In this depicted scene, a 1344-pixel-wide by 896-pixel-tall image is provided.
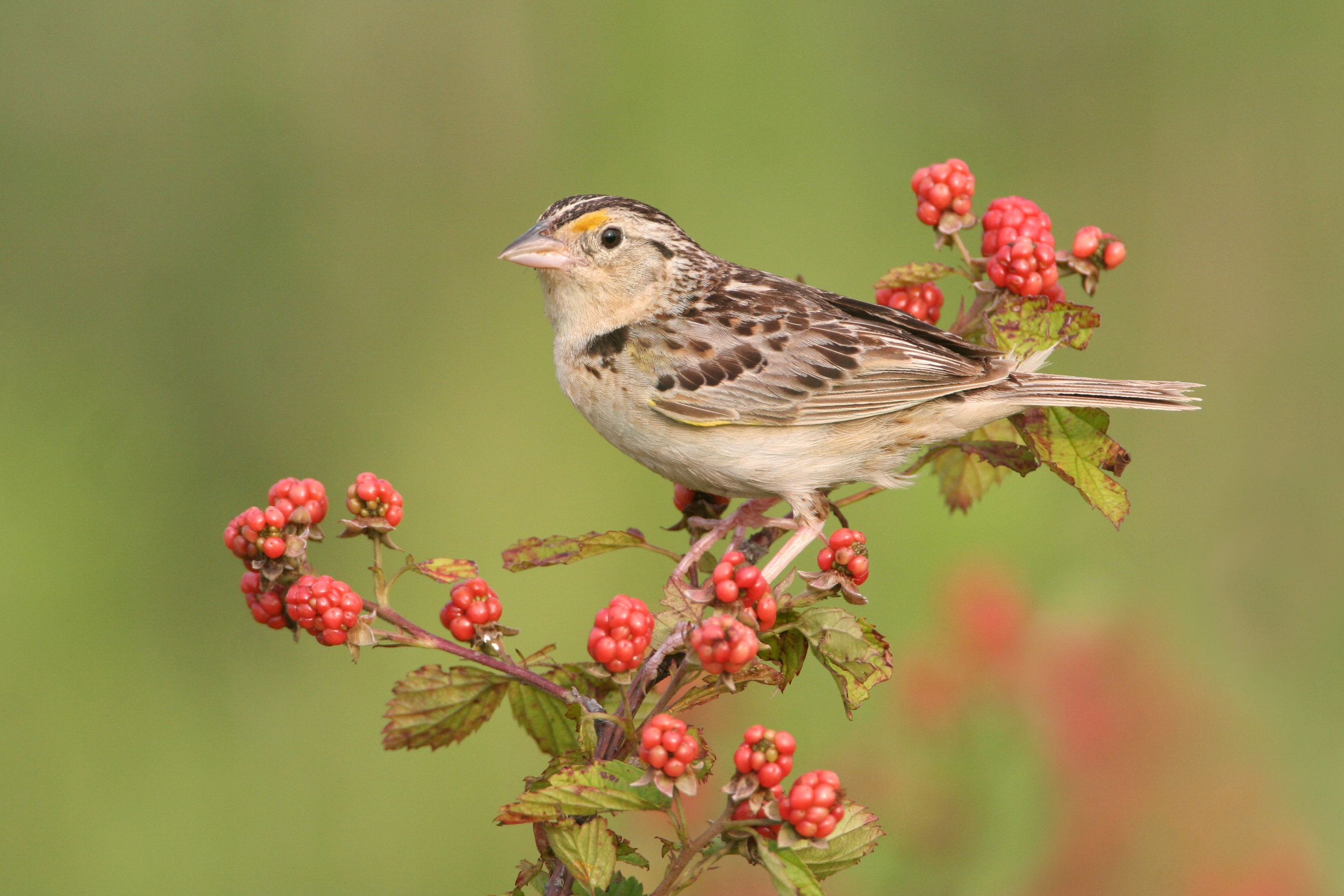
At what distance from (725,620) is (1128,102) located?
21.2 ft

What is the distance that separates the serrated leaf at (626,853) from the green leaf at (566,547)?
2.98 ft

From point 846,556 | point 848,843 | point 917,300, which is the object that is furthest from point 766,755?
point 917,300

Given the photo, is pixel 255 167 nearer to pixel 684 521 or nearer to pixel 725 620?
pixel 684 521

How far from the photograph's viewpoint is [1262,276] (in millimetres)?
7602

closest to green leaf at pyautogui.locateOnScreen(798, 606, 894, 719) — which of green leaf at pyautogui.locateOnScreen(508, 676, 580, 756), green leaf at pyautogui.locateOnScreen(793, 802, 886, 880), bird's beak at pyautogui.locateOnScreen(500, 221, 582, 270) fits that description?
green leaf at pyautogui.locateOnScreen(793, 802, 886, 880)

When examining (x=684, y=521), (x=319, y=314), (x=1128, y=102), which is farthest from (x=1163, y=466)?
(x=319, y=314)

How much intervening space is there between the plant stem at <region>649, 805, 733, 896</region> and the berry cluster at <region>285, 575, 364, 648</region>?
0.94 m

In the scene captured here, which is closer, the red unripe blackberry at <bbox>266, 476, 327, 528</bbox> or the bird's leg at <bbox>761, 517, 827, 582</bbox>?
the red unripe blackberry at <bbox>266, 476, 327, 528</bbox>

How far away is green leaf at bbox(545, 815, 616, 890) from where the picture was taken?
2658 mm

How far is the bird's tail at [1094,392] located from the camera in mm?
4062

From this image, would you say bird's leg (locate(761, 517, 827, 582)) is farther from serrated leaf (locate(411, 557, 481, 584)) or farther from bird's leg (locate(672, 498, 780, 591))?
serrated leaf (locate(411, 557, 481, 584))

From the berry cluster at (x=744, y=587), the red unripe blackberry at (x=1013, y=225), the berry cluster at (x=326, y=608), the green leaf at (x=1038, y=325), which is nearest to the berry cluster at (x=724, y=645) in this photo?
the berry cluster at (x=744, y=587)

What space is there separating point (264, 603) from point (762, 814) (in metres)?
1.38

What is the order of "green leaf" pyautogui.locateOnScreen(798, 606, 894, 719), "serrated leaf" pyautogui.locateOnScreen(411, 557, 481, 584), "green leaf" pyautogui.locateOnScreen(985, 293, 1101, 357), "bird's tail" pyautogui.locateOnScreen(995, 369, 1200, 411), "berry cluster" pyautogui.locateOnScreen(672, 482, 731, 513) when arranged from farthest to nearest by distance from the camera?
"berry cluster" pyautogui.locateOnScreen(672, 482, 731, 513), "bird's tail" pyautogui.locateOnScreen(995, 369, 1200, 411), "green leaf" pyautogui.locateOnScreen(985, 293, 1101, 357), "serrated leaf" pyautogui.locateOnScreen(411, 557, 481, 584), "green leaf" pyautogui.locateOnScreen(798, 606, 894, 719)
